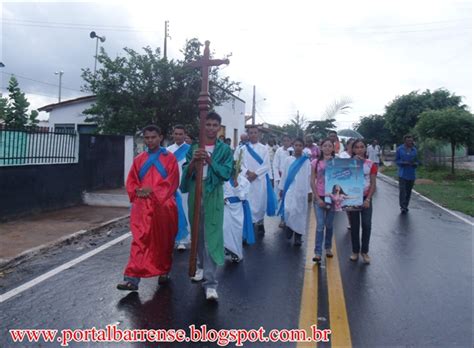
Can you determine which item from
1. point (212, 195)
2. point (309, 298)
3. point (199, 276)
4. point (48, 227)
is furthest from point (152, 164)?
point (48, 227)

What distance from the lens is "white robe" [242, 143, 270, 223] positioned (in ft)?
23.9

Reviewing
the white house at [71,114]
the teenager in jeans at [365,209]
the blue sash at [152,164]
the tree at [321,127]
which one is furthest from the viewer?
the white house at [71,114]

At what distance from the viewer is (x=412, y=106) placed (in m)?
33.0

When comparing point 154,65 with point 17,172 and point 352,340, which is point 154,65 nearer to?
point 17,172

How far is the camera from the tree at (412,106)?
31922 millimetres

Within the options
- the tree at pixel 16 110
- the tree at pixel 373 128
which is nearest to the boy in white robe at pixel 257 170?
the tree at pixel 16 110

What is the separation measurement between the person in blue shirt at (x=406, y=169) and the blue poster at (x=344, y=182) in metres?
5.11

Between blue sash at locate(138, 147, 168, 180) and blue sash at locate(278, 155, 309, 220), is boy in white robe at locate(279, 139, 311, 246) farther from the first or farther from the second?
blue sash at locate(138, 147, 168, 180)

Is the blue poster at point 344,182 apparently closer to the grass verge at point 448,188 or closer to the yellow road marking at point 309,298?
the yellow road marking at point 309,298

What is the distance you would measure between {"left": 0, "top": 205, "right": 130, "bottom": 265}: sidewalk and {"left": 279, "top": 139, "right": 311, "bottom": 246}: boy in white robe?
344cm

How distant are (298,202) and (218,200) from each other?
267 cm

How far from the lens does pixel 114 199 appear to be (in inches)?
406

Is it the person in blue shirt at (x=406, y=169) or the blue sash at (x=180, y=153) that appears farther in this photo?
the person in blue shirt at (x=406, y=169)

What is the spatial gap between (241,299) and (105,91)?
11181mm
